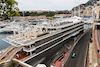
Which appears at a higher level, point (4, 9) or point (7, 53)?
point (4, 9)

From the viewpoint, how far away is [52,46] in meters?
14.5

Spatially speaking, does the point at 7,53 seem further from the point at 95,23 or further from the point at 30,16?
the point at 30,16

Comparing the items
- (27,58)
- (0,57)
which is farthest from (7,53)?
(27,58)

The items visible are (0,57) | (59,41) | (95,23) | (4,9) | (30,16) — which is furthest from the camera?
(30,16)

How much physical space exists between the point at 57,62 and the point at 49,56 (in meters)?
1.64

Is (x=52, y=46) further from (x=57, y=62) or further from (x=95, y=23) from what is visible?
(x=95, y=23)

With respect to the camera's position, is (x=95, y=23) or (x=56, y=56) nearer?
(x=56, y=56)

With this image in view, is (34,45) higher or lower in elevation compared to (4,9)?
lower

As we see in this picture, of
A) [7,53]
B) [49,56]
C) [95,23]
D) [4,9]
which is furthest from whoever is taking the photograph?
[95,23]

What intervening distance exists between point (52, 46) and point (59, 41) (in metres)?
2.60

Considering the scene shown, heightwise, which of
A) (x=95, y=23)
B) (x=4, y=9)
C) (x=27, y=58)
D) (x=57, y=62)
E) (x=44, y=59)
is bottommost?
(x=57, y=62)

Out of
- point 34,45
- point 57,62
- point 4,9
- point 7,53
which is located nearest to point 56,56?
point 57,62

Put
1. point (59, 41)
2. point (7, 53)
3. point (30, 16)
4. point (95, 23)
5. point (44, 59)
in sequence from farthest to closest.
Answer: point (30, 16) → point (95, 23) → point (59, 41) → point (44, 59) → point (7, 53)

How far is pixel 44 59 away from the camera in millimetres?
12992
